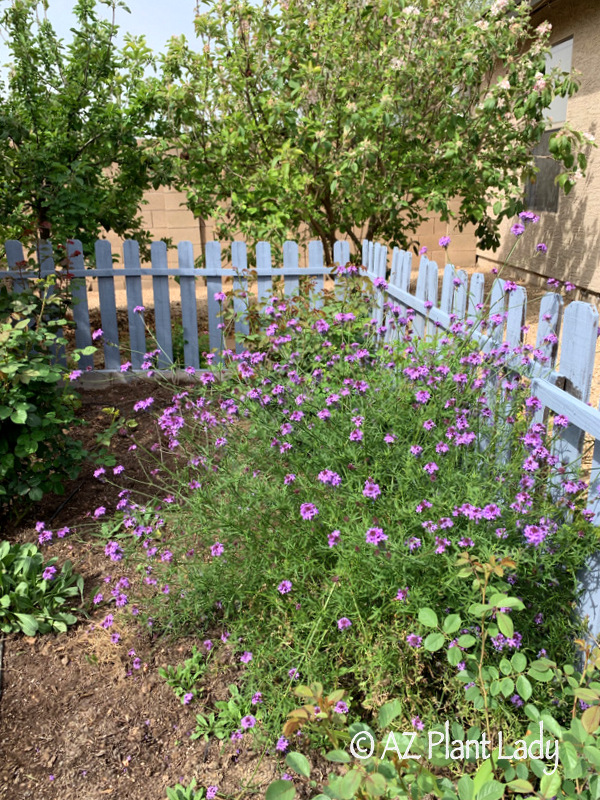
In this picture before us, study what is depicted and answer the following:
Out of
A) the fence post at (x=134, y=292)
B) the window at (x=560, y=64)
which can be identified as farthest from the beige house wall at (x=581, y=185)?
the fence post at (x=134, y=292)

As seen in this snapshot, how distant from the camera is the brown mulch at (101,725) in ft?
6.44

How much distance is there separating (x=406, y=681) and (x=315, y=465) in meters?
0.77

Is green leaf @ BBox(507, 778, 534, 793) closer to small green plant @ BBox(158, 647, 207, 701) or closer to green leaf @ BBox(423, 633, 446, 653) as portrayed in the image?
green leaf @ BBox(423, 633, 446, 653)

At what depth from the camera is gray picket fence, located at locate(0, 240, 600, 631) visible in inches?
84.9

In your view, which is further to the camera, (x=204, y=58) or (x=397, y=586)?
(x=204, y=58)

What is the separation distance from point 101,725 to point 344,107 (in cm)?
474

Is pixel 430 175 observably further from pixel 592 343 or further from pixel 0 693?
pixel 0 693

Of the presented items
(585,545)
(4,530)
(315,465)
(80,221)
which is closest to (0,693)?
(4,530)

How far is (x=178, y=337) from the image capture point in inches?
246

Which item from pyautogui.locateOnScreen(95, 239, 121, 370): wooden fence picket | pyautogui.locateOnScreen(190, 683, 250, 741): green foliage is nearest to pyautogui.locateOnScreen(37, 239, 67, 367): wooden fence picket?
pyautogui.locateOnScreen(95, 239, 121, 370): wooden fence picket

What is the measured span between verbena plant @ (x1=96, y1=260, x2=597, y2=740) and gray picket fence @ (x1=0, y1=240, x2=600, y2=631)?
9cm

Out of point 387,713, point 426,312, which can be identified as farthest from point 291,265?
point 387,713

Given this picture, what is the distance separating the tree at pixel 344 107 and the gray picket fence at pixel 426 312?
0.59 meters

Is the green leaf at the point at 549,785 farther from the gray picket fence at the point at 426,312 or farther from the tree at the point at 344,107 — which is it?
the tree at the point at 344,107
